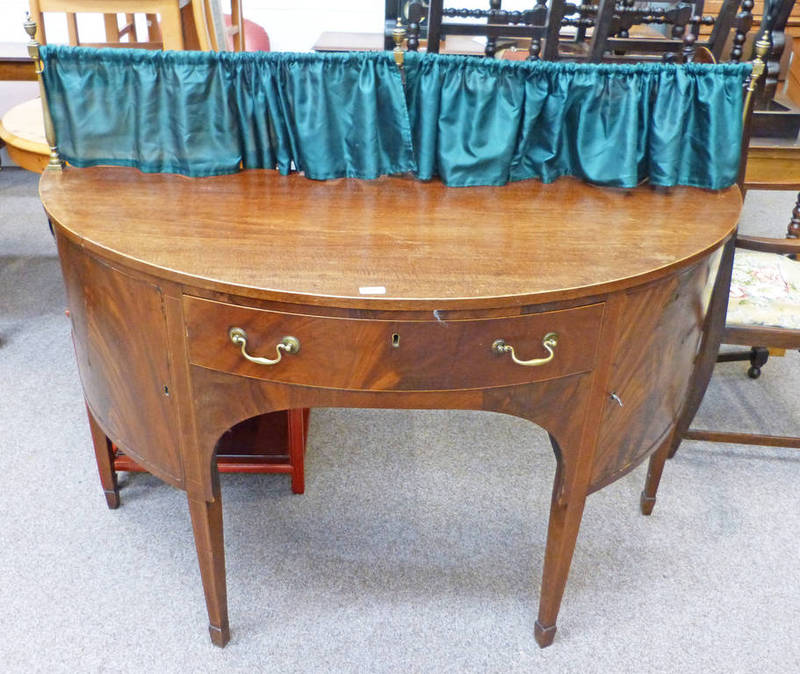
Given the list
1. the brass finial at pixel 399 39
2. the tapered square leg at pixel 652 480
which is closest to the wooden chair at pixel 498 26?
the brass finial at pixel 399 39

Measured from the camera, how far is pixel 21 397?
2463 mm

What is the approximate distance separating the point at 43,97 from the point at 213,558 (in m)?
0.97

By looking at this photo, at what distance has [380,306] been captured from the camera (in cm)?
114

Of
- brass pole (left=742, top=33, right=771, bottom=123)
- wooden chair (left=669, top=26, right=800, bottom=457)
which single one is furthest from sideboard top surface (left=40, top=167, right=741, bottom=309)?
wooden chair (left=669, top=26, right=800, bottom=457)

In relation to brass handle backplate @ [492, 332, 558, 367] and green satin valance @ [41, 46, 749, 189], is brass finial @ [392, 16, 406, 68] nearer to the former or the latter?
green satin valance @ [41, 46, 749, 189]

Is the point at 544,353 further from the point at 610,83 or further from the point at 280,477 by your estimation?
the point at 280,477

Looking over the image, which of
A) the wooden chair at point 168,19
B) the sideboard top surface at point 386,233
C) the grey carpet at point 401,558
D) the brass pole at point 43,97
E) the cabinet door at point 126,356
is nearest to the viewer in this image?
the sideboard top surface at point 386,233

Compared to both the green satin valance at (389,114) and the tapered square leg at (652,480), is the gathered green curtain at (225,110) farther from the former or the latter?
the tapered square leg at (652,480)

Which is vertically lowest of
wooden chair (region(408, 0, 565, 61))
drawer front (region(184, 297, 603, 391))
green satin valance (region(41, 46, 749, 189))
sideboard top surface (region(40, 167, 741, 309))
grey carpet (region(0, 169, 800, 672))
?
grey carpet (region(0, 169, 800, 672))

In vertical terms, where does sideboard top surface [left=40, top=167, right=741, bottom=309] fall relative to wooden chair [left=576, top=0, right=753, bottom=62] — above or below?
below

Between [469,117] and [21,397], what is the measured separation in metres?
1.75

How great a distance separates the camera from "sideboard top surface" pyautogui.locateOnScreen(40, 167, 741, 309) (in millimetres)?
1182

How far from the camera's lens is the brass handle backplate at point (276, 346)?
1.20 metres

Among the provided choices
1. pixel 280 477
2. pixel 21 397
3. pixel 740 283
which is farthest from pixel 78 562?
pixel 740 283
